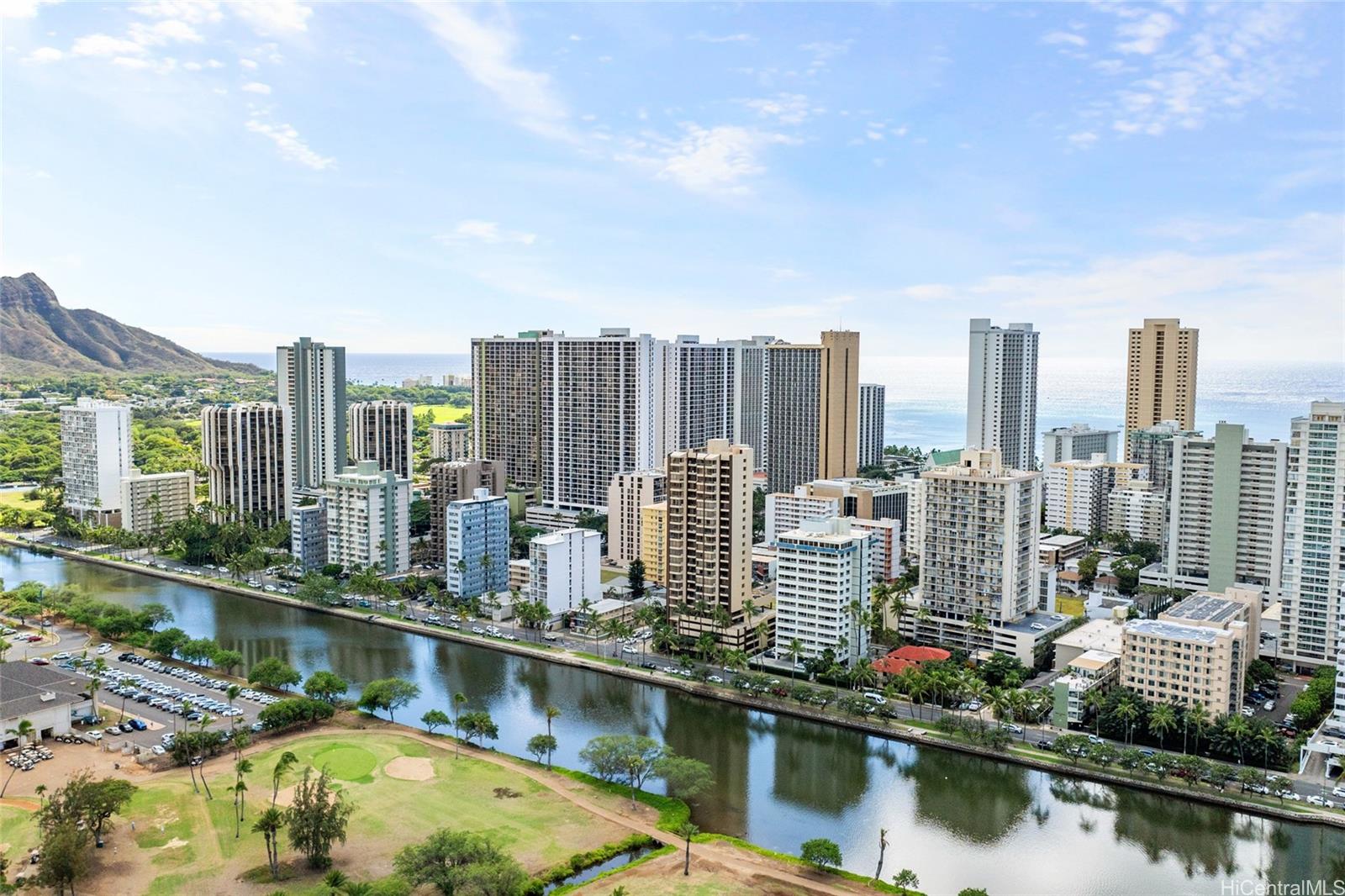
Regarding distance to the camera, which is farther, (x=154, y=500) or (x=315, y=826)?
(x=154, y=500)

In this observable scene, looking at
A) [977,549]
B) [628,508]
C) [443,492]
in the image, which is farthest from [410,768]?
[443,492]

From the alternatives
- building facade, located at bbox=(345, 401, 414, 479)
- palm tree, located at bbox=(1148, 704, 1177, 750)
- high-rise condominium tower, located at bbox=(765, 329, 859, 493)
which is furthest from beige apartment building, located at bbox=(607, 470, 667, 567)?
palm tree, located at bbox=(1148, 704, 1177, 750)

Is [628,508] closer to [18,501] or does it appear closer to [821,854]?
[821,854]

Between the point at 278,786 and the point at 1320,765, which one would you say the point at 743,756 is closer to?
the point at 278,786

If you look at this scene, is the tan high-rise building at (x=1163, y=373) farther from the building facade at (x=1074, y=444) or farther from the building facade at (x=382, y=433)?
the building facade at (x=382, y=433)

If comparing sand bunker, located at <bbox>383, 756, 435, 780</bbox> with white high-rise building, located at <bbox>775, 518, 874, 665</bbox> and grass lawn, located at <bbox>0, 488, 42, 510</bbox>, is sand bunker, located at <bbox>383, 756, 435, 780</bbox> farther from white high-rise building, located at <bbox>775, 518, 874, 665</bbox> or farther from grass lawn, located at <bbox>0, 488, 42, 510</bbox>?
grass lawn, located at <bbox>0, 488, 42, 510</bbox>

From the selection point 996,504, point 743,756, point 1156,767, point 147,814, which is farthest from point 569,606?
point 1156,767
